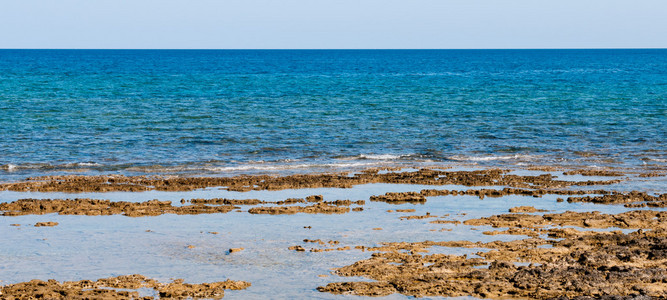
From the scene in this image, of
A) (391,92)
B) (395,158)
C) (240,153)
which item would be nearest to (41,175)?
(240,153)

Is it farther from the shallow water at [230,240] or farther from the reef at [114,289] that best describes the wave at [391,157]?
the reef at [114,289]

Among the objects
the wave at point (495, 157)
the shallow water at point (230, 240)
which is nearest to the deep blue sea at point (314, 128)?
the wave at point (495, 157)

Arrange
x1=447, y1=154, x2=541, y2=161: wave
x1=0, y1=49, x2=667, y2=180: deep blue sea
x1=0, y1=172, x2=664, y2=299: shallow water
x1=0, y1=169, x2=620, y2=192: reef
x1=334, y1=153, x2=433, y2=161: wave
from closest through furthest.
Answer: x1=0, y1=172, x2=664, y2=299: shallow water, x1=0, y1=169, x2=620, y2=192: reef, x1=0, y1=49, x2=667, y2=180: deep blue sea, x1=447, y1=154, x2=541, y2=161: wave, x1=334, y1=153, x2=433, y2=161: wave

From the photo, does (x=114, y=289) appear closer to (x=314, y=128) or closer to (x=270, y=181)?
(x=270, y=181)

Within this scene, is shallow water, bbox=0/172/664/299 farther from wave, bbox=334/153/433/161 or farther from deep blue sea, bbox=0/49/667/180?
wave, bbox=334/153/433/161

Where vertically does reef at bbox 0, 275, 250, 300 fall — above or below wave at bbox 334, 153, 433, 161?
above

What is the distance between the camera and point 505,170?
1038 inches

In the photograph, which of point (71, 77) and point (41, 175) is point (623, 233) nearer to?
point (41, 175)

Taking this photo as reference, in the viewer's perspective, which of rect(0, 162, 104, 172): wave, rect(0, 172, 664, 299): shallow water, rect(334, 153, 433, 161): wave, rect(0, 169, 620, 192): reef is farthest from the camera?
rect(334, 153, 433, 161): wave

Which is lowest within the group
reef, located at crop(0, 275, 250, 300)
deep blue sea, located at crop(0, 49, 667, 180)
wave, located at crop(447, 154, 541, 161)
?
deep blue sea, located at crop(0, 49, 667, 180)

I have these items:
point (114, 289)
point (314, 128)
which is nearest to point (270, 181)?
point (114, 289)

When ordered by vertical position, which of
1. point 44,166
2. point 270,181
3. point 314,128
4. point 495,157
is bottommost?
point 314,128

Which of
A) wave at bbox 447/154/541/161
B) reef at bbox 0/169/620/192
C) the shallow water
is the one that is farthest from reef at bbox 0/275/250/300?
wave at bbox 447/154/541/161

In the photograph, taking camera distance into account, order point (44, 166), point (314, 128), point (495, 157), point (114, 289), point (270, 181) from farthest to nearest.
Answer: point (314, 128), point (495, 157), point (44, 166), point (270, 181), point (114, 289)
